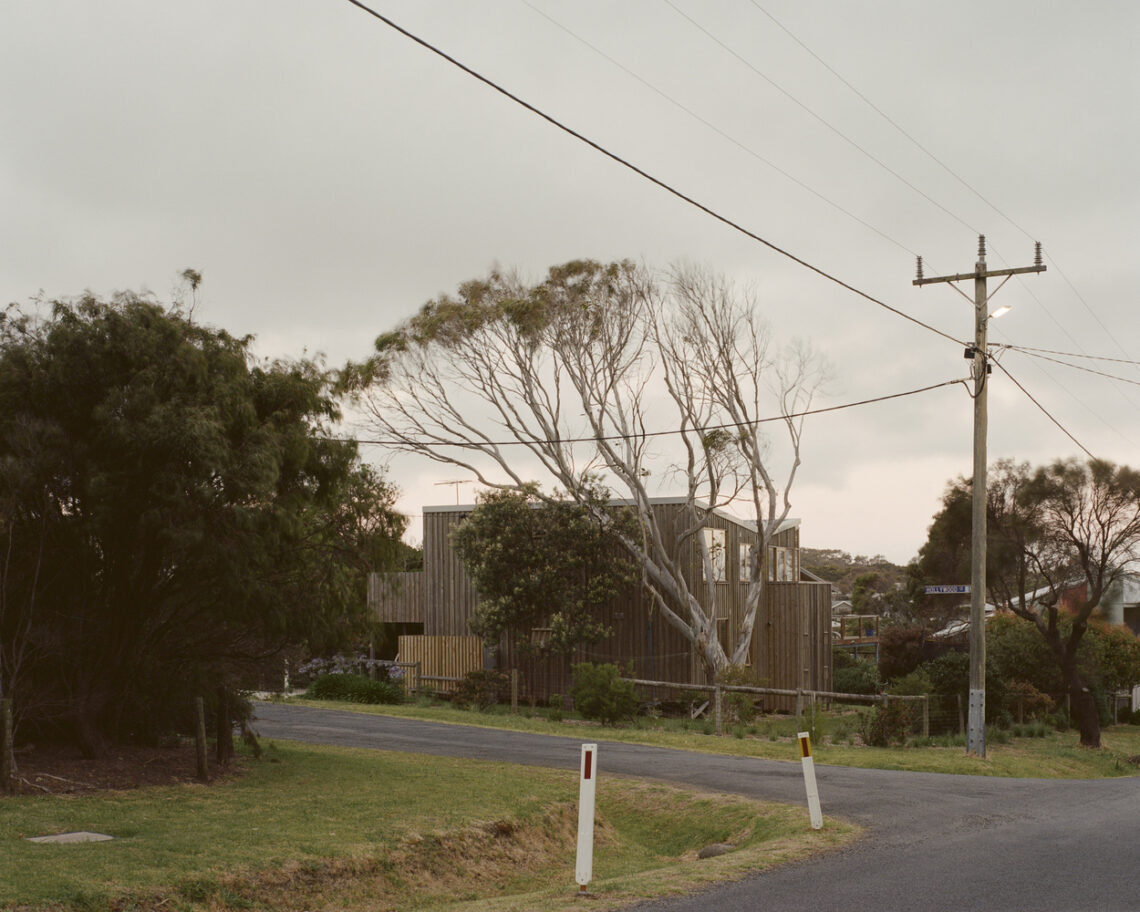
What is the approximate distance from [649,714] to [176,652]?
17975mm

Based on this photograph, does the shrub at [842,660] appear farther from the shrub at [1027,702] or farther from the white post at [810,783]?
the white post at [810,783]

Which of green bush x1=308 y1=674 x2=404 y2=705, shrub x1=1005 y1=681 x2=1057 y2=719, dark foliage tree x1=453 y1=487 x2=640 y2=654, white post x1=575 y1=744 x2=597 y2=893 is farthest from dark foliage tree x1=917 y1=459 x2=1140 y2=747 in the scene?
white post x1=575 y1=744 x2=597 y2=893

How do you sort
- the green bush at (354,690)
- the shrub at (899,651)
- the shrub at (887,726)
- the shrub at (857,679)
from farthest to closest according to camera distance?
1. the shrub at (899,651)
2. the shrub at (857,679)
3. the green bush at (354,690)
4. the shrub at (887,726)

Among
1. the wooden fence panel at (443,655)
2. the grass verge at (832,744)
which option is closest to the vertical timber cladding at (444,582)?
the wooden fence panel at (443,655)

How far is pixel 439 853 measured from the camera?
10.9 meters

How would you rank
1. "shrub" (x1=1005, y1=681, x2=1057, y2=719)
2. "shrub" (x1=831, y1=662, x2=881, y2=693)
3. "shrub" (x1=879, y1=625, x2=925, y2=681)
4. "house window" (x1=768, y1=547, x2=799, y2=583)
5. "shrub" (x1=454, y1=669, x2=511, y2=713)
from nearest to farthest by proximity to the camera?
"shrub" (x1=454, y1=669, x2=511, y2=713) < "shrub" (x1=1005, y1=681, x2=1057, y2=719) < "house window" (x1=768, y1=547, x2=799, y2=583) < "shrub" (x1=831, y1=662, x2=881, y2=693) < "shrub" (x1=879, y1=625, x2=925, y2=681)

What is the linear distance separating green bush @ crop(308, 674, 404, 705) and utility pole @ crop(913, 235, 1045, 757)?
49.1 ft

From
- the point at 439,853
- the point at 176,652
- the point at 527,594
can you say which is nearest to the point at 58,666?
the point at 176,652

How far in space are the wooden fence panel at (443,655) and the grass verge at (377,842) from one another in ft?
60.5

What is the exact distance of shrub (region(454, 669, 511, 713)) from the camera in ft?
102

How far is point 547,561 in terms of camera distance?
32.1 meters

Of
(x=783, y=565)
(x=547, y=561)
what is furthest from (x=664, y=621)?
(x=783, y=565)

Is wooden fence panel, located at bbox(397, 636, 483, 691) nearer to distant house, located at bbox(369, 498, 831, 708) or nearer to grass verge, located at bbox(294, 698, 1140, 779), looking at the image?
distant house, located at bbox(369, 498, 831, 708)

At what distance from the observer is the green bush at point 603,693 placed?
25.6 meters
